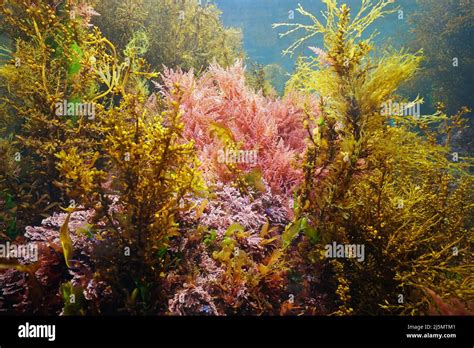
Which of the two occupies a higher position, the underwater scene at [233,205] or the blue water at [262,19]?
the blue water at [262,19]

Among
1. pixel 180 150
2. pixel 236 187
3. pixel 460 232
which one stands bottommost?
pixel 460 232

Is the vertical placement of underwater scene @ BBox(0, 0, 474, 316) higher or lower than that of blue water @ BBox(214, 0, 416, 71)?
lower

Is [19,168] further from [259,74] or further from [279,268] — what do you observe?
[259,74]

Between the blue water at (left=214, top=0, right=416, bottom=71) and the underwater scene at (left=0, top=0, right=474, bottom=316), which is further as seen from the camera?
the blue water at (left=214, top=0, right=416, bottom=71)

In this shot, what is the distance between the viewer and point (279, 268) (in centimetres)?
309

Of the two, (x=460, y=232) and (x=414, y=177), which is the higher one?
(x=414, y=177)

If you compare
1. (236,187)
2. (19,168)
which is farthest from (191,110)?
(19,168)

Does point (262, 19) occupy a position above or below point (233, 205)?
above

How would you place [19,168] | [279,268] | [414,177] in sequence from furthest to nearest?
[414,177] → [19,168] → [279,268]

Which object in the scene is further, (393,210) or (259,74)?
(259,74)

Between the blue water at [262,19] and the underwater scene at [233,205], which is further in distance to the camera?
the blue water at [262,19]

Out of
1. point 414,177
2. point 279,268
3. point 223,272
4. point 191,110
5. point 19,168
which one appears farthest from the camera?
point 191,110

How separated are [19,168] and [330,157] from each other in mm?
3835

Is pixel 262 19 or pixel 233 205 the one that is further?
pixel 262 19
